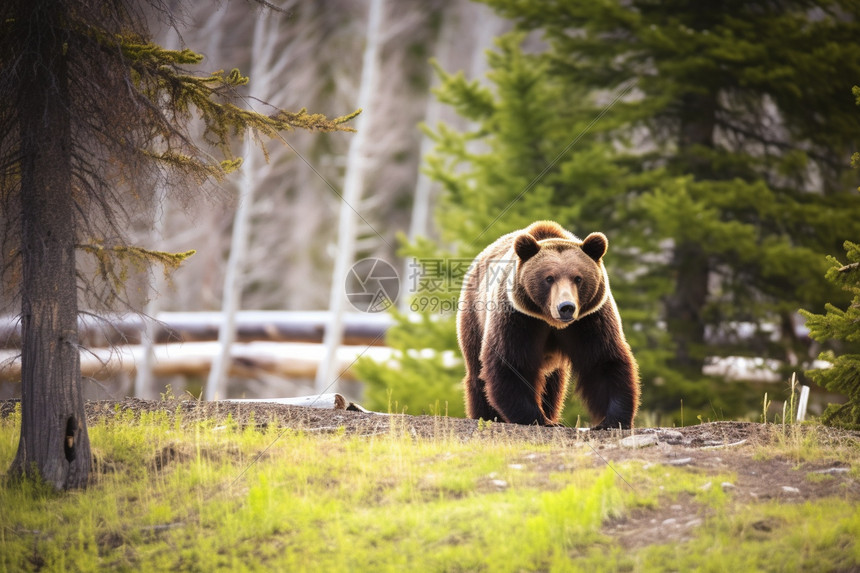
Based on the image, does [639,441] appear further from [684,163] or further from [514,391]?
[684,163]

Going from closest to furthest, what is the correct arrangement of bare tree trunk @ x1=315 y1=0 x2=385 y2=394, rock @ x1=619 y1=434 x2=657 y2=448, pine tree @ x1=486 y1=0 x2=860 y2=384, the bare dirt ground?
the bare dirt ground → rock @ x1=619 y1=434 x2=657 y2=448 → pine tree @ x1=486 y1=0 x2=860 y2=384 → bare tree trunk @ x1=315 y1=0 x2=385 y2=394

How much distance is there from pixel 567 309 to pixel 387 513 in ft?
7.43

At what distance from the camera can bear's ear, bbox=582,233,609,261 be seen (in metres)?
6.48

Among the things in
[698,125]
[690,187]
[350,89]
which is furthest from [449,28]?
[690,187]

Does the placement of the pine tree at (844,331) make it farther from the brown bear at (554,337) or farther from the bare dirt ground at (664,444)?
the brown bear at (554,337)

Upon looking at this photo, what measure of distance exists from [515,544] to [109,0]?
4511 millimetres

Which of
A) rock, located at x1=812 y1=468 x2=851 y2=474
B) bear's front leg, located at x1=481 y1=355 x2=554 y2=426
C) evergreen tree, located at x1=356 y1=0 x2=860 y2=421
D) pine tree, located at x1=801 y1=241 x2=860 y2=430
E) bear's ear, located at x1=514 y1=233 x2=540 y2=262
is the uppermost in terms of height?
evergreen tree, located at x1=356 y1=0 x2=860 y2=421

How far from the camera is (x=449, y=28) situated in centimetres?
2609

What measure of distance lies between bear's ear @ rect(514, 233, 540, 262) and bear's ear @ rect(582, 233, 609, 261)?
1.35 feet

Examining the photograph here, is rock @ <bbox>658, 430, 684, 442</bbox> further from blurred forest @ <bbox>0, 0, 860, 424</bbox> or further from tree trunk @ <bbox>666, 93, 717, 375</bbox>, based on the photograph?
tree trunk @ <bbox>666, 93, 717, 375</bbox>

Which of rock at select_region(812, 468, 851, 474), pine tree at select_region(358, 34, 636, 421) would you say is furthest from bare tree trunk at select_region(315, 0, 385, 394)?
rock at select_region(812, 468, 851, 474)

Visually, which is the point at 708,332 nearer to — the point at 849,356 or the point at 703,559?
the point at 849,356

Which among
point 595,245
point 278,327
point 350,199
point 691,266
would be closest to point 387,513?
point 595,245

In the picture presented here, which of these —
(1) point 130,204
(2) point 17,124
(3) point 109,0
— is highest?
(3) point 109,0
